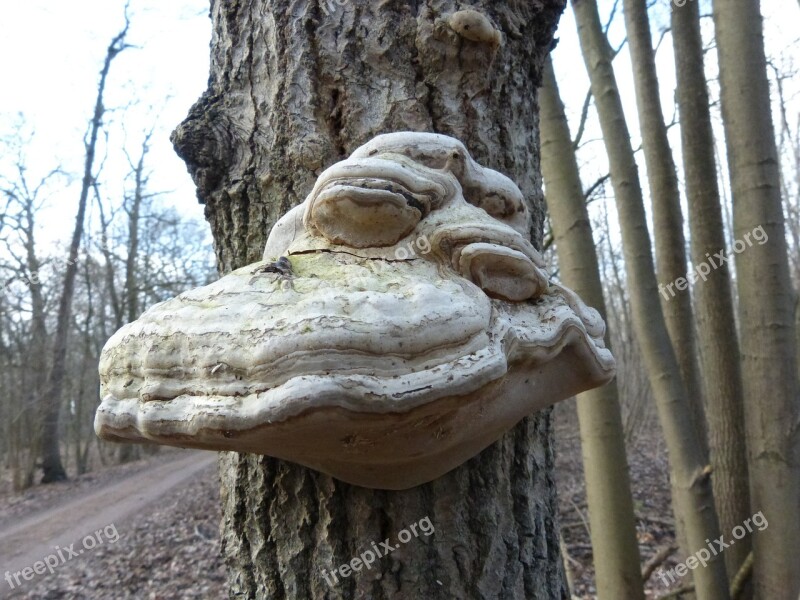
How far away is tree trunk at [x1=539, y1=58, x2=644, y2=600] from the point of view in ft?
10.6

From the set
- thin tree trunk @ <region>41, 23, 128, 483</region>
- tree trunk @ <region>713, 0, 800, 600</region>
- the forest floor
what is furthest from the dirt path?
tree trunk @ <region>713, 0, 800, 600</region>

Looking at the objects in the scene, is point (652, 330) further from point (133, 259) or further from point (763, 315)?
point (133, 259)

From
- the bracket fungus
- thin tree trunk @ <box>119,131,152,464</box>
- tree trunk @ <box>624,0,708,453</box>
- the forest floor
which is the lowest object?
the forest floor

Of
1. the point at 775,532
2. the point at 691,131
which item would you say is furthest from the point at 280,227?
the point at 691,131

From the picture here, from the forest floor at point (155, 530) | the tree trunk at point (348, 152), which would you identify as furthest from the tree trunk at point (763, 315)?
the forest floor at point (155, 530)

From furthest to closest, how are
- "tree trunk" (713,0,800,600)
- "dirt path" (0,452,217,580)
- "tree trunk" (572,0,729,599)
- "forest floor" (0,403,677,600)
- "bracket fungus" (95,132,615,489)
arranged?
"dirt path" (0,452,217,580), "forest floor" (0,403,677,600), "tree trunk" (572,0,729,599), "tree trunk" (713,0,800,600), "bracket fungus" (95,132,615,489)

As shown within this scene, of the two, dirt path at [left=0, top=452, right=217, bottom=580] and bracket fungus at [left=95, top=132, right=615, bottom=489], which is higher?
bracket fungus at [left=95, top=132, right=615, bottom=489]

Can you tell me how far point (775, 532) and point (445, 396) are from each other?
117 inches

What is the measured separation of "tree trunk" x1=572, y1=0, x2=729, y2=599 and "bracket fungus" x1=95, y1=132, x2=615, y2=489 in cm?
250

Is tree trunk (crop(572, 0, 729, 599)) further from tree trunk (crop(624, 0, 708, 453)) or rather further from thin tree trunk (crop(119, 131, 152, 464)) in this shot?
thin tree trunk (crop(119, 131, 152, 464))

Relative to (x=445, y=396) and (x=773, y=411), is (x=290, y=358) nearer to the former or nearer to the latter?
(x=445, y=396)

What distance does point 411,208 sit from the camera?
1.14 metres

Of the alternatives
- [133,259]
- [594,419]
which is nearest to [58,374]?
[133,259]

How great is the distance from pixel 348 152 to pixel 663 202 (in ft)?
9.96
